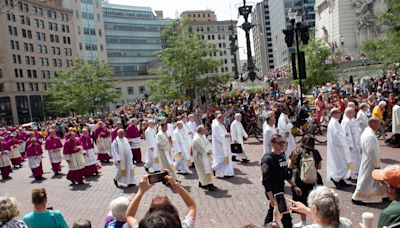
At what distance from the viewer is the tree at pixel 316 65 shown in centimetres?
3450

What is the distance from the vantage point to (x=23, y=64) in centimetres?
7212

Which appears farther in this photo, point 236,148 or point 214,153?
point 236,148

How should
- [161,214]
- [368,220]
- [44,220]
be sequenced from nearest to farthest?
[161,214], [368,220], [44,220]

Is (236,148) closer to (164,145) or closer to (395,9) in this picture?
(164,145)

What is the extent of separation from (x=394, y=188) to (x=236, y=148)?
33.8 ft

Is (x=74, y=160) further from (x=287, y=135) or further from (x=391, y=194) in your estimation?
(x=391, y=194)

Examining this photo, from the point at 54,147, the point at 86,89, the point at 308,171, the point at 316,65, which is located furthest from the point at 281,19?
the point at 308,171

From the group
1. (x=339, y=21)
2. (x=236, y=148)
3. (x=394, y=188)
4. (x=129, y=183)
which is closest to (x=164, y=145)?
(x=129, y=183)

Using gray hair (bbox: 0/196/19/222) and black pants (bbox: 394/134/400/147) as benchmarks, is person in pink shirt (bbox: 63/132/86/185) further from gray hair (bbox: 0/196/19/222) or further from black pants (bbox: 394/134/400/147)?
black pants (bbox: 394/134/400/147)

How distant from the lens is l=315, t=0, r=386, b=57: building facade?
48.0 m

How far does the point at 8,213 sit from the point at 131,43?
10547 centimetres

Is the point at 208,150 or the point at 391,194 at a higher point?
the point at 391,194

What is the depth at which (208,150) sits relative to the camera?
35.8 feet

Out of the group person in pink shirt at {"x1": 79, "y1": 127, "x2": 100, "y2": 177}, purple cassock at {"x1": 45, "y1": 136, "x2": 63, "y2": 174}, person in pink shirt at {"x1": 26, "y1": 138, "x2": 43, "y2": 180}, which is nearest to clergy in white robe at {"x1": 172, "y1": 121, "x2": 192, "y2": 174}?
person in pink shirt at {"x1": 79, "y1": 127, "x2": 100, "y2": 177}
